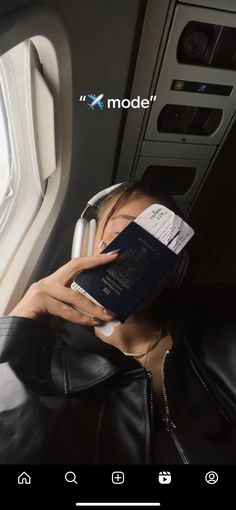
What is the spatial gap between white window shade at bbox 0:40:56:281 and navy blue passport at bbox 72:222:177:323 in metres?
0.18

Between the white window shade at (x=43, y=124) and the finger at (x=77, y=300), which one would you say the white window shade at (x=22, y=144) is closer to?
the white window shade at (x=43, y=124)

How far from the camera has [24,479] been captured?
1.82ft

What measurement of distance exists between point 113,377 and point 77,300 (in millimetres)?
168

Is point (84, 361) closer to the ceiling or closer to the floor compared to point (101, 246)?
closer to the floor

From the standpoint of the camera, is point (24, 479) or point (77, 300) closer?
point (24, 479)

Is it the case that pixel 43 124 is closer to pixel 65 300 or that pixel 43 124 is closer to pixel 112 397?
pixel 65 300

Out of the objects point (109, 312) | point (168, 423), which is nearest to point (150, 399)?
point (168, 423)

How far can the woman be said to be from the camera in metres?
0.59

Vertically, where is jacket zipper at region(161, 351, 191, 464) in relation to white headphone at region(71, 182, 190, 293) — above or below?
below

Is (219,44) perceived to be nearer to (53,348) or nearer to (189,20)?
(189,20)

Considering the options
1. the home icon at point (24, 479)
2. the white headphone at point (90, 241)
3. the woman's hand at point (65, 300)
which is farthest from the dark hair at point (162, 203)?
the home icon at point (24, 479)

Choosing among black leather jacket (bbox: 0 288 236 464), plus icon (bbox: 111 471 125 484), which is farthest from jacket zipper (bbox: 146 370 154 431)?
plus icon (bbox: 111 471 125 484)

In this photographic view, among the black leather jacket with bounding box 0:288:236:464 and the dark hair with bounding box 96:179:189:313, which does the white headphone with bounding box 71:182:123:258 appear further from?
the black leather jacket with bounding box 0:288:236:464

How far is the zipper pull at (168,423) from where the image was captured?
2.19 ft
